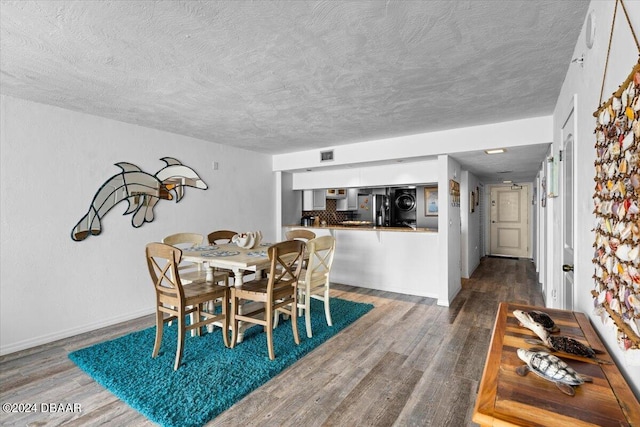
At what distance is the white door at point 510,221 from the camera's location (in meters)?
7.82

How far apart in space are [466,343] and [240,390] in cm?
204

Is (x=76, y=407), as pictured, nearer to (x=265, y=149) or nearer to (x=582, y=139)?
(x=582, y=139)

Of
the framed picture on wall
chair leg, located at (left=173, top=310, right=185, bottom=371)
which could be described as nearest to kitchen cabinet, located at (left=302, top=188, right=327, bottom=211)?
the framed picture on wall

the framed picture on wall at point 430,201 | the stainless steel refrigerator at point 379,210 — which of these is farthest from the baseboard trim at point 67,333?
the framed picture on wall at point 430,201

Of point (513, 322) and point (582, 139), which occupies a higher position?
point (582, 139)

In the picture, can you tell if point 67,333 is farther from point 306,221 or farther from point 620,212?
point 620,212

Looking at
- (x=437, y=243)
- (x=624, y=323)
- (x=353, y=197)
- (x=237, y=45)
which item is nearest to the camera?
(x=624, y=323)

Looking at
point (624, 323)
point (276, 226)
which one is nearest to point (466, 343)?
point (624, 323)

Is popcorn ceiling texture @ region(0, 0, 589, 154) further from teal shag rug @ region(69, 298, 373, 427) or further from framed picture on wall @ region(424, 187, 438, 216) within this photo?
framed picture on wall @ region(424, 187, 438, 216)

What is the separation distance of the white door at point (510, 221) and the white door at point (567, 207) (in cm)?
620

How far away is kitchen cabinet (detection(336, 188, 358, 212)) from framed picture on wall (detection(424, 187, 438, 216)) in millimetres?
1326

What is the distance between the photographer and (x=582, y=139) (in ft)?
5.51

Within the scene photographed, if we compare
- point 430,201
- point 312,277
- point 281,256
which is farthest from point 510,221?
point 281,256

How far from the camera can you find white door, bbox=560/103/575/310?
2078mm
